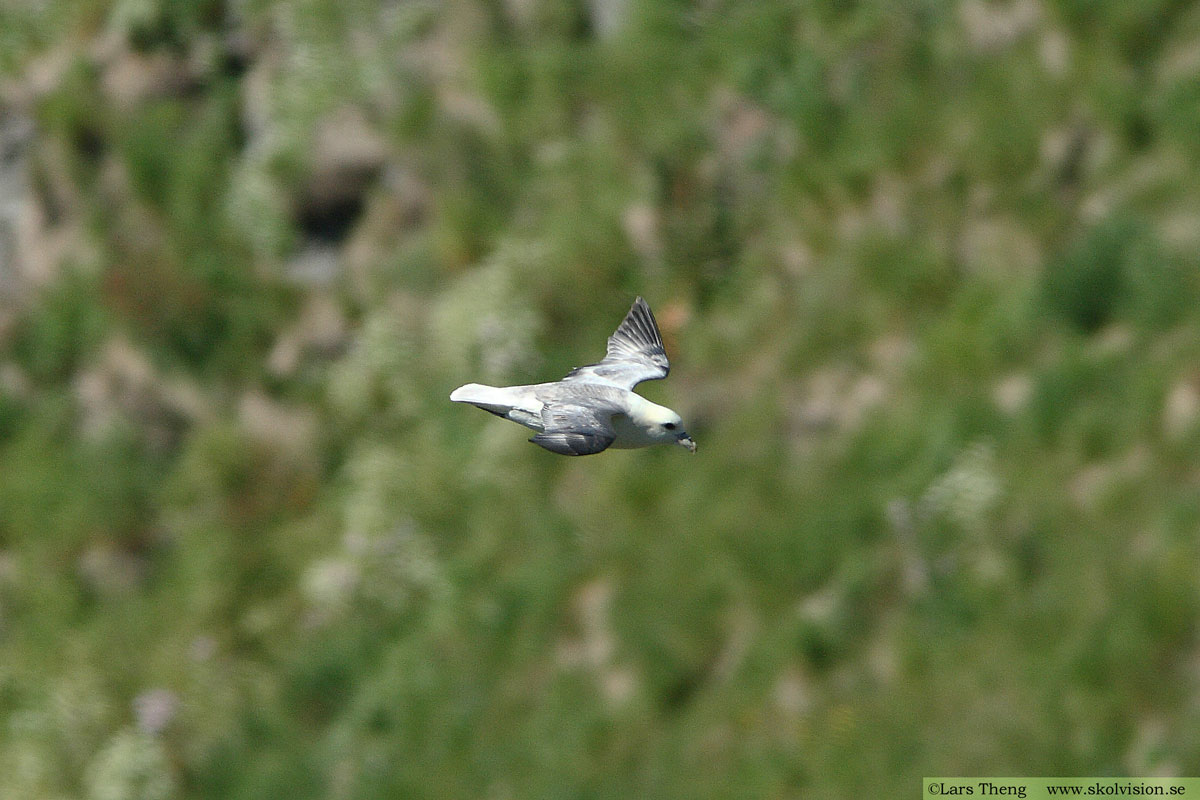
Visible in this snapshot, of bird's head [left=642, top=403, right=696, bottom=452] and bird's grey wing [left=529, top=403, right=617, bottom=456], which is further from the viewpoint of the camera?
bird's head [left=642, top=403, right=696, bottom=452]

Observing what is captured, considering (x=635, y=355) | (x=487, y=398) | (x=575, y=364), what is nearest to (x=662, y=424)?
(x=487, y=398)

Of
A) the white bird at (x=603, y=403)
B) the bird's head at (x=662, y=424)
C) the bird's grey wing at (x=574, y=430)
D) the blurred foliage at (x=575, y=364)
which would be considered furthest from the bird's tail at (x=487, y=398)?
the blurred foliage at (x=575, y=364)

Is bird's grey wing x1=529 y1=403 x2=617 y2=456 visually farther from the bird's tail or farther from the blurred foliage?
the blurred foliage

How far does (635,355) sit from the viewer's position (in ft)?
29.4

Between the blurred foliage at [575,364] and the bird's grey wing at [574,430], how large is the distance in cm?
432

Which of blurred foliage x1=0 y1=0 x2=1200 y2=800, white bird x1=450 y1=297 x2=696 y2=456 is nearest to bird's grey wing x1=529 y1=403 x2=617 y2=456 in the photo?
white bird x1=450 y1=297 x2=696 y2=456

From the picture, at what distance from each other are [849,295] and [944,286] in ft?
2.37

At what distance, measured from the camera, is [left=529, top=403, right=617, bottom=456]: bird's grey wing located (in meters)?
6.67

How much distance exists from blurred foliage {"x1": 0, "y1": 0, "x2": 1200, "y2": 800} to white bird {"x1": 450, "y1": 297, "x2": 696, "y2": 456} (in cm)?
334

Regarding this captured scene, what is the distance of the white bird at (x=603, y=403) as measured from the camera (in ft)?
22.5

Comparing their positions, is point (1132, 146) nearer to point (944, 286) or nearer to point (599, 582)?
point (944, 286)

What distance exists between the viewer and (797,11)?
14.7 meters

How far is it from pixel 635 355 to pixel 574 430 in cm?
216

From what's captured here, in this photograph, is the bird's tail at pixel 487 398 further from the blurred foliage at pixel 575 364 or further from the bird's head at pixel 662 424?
the blurred foliage at pixel 575 364
